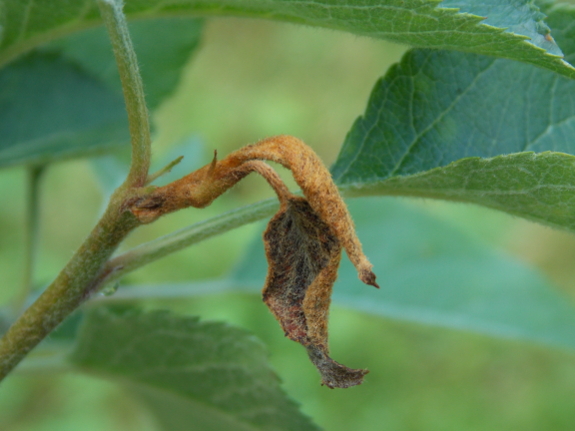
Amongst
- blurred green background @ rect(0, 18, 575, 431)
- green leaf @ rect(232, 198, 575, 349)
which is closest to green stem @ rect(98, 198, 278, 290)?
green leaf @ rect(232, 198, 575, 349)

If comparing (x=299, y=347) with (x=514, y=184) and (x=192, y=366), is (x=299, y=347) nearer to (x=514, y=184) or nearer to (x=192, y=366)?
(x=192, y=366)

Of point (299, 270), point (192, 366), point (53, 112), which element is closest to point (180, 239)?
point (299, 270)

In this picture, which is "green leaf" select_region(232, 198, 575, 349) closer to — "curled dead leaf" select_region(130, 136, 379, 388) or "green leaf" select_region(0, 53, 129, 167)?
"green leaf" select_region(0, 53, 129, 167)

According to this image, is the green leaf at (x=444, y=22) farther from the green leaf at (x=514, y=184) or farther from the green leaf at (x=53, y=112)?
the green leaf at (x=53, y=112)

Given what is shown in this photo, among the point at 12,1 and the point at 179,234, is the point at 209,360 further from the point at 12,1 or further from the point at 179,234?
the point at 12,1

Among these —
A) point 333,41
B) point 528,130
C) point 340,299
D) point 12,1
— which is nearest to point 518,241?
point 333,41
